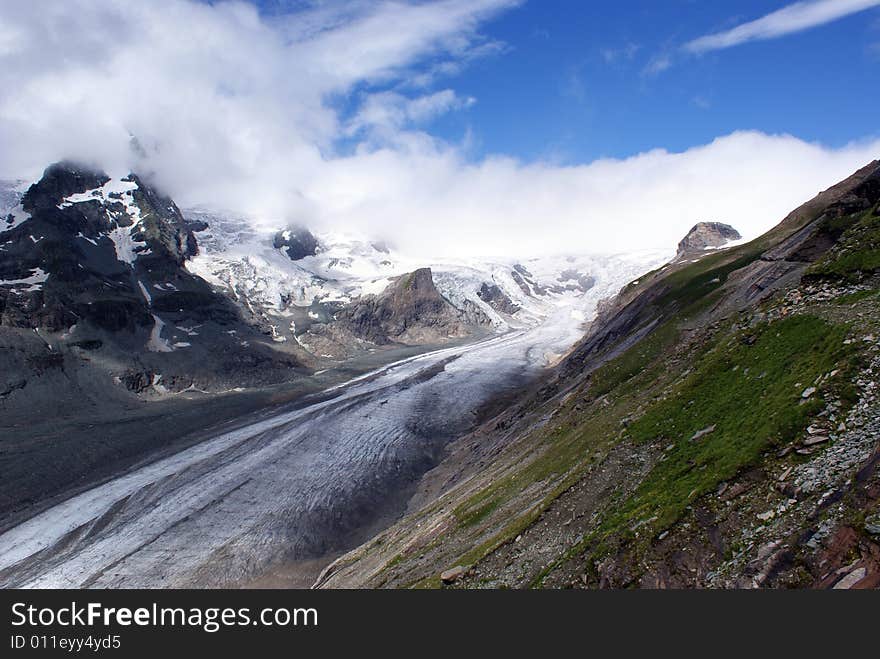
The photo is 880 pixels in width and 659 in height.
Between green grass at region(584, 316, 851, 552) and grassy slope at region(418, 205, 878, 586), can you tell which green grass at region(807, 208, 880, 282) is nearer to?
grassy slope at region(418, 205, 878, 586)

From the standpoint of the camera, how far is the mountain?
511 inches

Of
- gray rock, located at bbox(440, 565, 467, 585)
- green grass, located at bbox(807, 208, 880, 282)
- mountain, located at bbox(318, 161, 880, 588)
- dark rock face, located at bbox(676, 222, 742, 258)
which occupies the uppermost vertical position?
dark rock face, located at bbox(676, 222, 742, 258)

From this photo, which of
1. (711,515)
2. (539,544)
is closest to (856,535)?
(711,515)

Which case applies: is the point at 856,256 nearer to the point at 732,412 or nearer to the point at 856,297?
the point at 856,297

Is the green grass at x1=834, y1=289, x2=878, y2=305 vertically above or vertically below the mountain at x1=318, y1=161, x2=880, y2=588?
above

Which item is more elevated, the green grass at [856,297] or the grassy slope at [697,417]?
the green grass at [856,297]

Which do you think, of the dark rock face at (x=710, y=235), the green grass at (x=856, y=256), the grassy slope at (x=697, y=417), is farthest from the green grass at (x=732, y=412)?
the dark rock face at (x=710, y=235)

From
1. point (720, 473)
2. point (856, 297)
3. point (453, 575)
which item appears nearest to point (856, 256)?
point (856, 297)

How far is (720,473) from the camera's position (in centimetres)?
1681

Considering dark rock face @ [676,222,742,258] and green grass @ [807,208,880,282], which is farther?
dark rock face @ [676,222,742,258]

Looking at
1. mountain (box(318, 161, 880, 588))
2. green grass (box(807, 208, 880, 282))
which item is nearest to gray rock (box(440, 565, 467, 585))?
mountain (box(318, 161, 880, 588))

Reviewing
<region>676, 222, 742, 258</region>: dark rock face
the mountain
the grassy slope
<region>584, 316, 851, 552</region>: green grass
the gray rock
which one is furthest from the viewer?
<region>676, 222, 742, 258</region>: dark rock face

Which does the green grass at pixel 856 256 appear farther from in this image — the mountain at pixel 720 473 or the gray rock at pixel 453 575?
the gray rock at pixel 453 575

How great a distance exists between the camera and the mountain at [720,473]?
12984 mm
